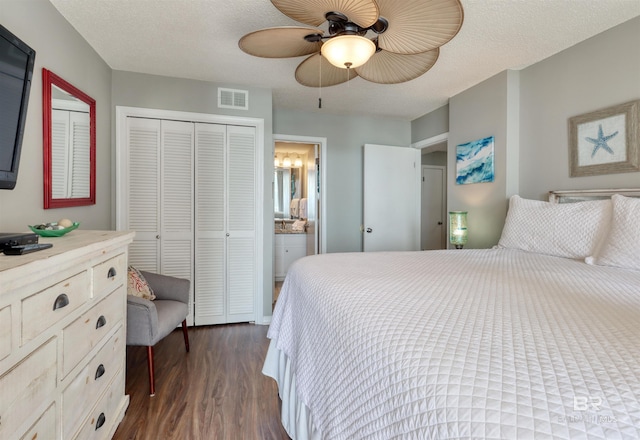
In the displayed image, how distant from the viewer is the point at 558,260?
188cm

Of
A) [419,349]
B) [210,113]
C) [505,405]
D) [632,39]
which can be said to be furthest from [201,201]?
[632,39]

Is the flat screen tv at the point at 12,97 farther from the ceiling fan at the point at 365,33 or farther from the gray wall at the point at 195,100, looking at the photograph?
the gray wall at the point at 195,100

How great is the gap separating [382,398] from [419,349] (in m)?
0.13

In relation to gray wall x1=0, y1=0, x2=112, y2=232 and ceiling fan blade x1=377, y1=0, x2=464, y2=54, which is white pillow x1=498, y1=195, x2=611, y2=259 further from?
gray wall x1=0, y1=0, x2=112, y2=232

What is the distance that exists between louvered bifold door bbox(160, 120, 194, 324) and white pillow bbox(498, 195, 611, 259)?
283 centimetres

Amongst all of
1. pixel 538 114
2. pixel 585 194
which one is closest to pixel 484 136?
pixel 538 114

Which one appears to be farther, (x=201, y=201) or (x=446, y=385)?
(x=201, y=201)

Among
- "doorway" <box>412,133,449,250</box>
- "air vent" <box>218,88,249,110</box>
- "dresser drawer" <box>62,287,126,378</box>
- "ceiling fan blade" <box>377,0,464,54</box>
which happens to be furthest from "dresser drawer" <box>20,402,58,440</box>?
"doorway" <box>412,133,449,250</box>

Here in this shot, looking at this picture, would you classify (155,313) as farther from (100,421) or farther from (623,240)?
(623,240)

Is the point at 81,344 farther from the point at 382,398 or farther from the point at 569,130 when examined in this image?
the point at 569,130

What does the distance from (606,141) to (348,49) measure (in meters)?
1.99

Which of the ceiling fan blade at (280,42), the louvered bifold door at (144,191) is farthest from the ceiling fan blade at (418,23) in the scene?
the louvered bifold door at (144,191)

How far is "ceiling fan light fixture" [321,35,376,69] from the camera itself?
60.6 inches

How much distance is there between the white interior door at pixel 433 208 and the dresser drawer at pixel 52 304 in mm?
5175
